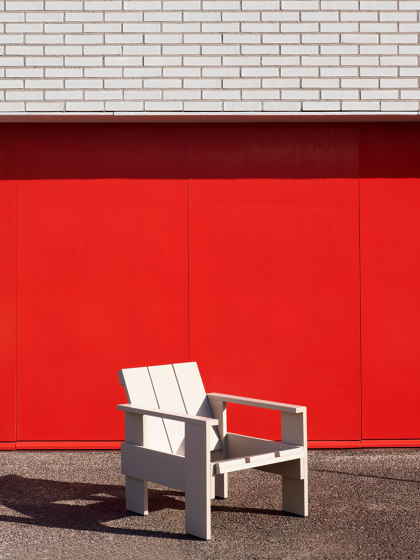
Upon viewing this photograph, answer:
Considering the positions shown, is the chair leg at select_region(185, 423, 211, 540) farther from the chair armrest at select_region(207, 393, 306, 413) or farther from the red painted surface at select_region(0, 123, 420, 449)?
the red painted surface at select_region(0, 123, 420, 449)

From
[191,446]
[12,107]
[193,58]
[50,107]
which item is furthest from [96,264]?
[191,446]

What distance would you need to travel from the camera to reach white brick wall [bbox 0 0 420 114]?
6719mm

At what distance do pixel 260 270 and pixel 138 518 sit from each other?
2726mm

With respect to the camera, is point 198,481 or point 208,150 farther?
point 208,150

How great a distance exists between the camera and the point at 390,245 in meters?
6.96

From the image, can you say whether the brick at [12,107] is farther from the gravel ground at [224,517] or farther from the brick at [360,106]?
the gravel ground at [224,517]

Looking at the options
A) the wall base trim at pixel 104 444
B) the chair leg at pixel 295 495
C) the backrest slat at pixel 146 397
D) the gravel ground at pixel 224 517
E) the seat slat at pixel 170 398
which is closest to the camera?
the gravel ground at pixel 224 517

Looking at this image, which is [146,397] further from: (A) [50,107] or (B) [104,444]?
(A) [50,107]

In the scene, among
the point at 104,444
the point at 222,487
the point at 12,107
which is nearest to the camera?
the point at 222,487

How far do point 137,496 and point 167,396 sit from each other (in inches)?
27.4

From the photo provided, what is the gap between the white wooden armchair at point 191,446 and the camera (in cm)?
445

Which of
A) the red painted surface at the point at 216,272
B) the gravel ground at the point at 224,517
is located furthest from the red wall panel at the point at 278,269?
the gravel ground at the point at 224,517

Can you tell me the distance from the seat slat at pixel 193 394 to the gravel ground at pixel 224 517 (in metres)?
0.46

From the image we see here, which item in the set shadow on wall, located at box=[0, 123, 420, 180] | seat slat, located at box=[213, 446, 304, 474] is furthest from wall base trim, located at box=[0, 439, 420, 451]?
shadow on wall, located at box=[0, 123, 420, 180]
